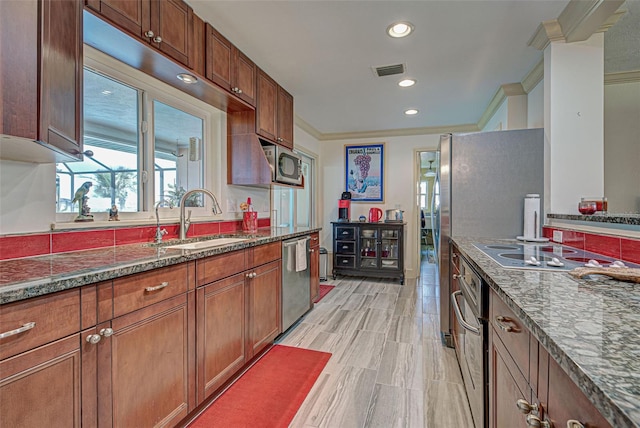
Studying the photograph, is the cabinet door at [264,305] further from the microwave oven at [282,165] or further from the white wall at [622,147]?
the white wall at [622,147]

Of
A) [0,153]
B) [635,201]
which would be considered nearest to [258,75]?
[0,153]

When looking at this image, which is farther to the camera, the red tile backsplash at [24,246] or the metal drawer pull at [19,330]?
the red tile backsplash at [24,246]

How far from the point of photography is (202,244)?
2184 mm

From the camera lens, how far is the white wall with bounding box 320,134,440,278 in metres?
4.75

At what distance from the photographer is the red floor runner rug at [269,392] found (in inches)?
61.9

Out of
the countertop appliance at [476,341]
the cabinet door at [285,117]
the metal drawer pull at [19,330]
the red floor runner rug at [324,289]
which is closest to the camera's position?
the metal drawer pull at [19,330]

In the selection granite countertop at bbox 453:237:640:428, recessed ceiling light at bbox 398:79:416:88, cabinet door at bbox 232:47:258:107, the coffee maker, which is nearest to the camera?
granite countertop at bbox 453:237:640:428

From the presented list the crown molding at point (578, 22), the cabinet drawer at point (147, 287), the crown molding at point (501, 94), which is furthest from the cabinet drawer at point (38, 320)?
the crown molding at point (501, 94)

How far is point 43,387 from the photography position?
2.96 ft

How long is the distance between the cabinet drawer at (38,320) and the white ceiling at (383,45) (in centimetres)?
182

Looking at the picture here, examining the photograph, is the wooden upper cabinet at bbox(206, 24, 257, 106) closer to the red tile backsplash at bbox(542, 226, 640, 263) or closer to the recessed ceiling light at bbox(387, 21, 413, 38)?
the recessed ceiling light at bbox(387, 21, 413, 38)

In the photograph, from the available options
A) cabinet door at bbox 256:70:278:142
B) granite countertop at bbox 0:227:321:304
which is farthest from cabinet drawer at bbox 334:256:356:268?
granite countertop at bbox 0:227:321:304

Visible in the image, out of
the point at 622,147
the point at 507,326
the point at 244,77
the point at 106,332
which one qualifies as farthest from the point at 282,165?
the point at 622,147

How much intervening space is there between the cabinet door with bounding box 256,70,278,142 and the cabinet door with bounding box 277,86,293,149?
0.30 ft
